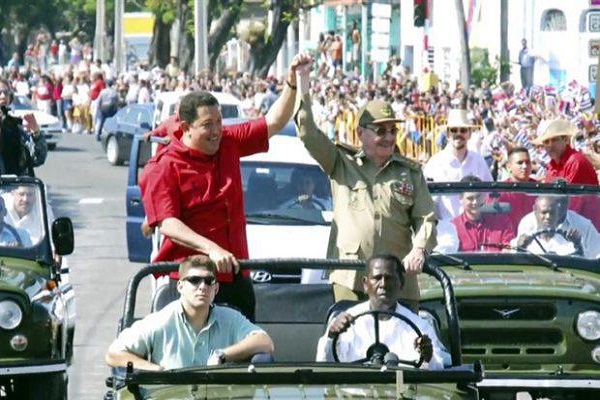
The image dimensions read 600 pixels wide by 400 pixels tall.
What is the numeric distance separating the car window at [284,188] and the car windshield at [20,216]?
9.85 ft

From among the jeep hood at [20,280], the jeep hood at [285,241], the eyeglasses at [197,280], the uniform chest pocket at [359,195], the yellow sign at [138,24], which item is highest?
the uniform chest pocket at [359,195]

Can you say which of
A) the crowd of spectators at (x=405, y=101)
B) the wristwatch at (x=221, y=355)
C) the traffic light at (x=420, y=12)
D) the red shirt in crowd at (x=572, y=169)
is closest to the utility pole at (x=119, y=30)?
the crowd of spectators at (x=405, y=101)

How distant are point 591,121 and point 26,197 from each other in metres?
8.99

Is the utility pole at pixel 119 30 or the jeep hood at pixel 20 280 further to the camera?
the utility pole at pixel 119 30

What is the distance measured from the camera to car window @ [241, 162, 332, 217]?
1511 centimetres

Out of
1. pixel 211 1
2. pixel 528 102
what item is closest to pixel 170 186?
pixel 528 102

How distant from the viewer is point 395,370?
23.1ft

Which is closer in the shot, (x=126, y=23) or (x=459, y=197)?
(x=459, y=197)

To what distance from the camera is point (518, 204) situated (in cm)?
1185

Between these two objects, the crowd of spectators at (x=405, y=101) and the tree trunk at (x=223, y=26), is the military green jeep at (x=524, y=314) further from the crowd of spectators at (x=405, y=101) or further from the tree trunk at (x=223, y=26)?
the tree trunk at (x=223, y=26)

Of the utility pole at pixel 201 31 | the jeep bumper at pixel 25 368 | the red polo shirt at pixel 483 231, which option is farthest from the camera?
the utility pole at pixel 201 31

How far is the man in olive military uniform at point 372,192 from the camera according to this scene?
388 inches

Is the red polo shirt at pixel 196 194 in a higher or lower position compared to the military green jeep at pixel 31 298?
higher

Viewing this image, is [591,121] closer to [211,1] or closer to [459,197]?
[459,197]
